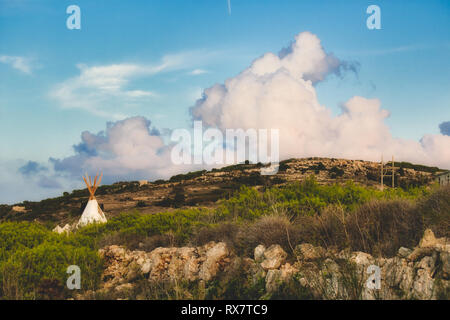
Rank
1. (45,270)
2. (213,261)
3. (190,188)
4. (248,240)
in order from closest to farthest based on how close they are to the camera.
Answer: (213,261)
(248,240)
(45,270)
(190,188)

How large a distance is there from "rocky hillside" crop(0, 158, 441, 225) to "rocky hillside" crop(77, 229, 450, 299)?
20.5m

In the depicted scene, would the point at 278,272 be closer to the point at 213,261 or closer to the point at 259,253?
the point at 259,253

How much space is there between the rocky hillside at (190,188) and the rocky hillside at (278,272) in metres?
20.5

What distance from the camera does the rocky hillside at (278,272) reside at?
6105 millimetres

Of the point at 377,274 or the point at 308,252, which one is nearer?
the point at 377,274

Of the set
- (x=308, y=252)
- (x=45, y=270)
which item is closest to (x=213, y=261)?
(x=308, y=252)

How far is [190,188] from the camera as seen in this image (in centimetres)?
4284

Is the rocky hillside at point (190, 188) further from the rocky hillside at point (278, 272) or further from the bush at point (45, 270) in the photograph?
the rocky hillside at point (278, 272)

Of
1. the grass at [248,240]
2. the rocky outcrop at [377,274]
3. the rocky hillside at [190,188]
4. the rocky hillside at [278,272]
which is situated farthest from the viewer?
the rocky hillside at [190,188]

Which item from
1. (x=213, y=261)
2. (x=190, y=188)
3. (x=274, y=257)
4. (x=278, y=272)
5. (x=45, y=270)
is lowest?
(x=190, y=188)

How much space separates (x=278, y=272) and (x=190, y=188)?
3574cm

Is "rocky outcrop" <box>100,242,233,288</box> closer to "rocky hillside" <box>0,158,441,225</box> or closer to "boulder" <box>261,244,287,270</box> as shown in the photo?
"boulder" <box>261,244,287,270</box>

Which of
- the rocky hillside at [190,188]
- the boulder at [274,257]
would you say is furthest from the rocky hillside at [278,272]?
the rocky hillside at [190,188]
